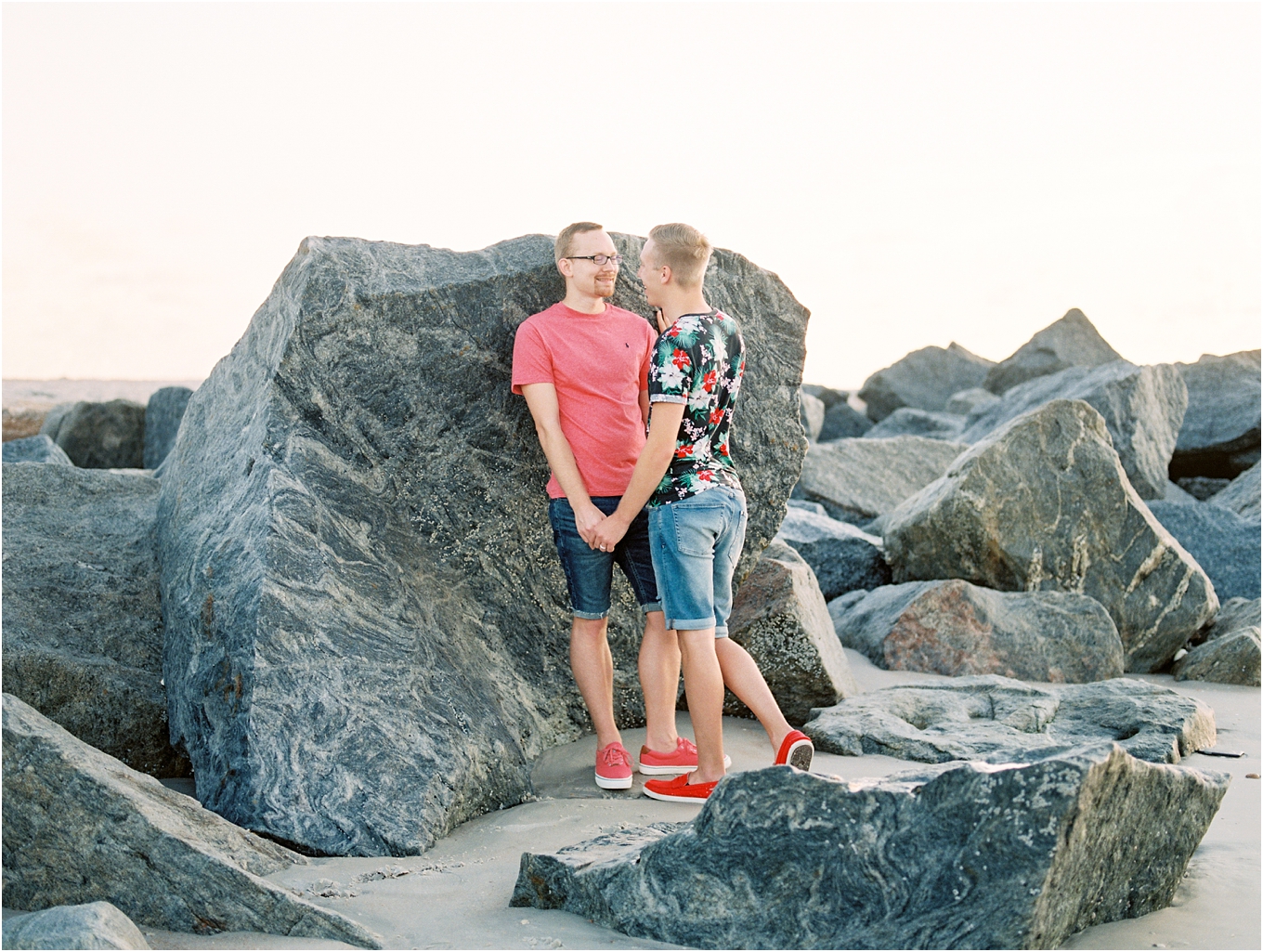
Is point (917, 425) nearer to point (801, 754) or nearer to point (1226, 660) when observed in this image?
point (1226, 660)

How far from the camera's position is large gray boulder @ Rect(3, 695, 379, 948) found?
121 inches

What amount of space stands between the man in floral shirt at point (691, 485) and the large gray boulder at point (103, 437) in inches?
460

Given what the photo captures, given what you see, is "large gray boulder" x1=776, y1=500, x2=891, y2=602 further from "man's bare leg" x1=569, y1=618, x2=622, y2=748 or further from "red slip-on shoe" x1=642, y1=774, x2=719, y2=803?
"red slip-on shoe" x1=642, y1=774, x2=719, y2=803

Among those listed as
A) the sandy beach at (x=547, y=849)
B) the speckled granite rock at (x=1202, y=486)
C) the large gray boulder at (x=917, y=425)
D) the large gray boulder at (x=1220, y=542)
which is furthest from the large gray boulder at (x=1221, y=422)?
the sandy beach at (x=547, y=849)

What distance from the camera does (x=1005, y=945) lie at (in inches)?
108

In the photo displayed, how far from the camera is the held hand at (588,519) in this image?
180 inches

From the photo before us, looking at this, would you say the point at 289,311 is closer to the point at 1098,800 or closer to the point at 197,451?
the point at 197,451

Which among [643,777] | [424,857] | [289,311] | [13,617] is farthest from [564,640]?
[13,617]

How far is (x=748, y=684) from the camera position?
462cm

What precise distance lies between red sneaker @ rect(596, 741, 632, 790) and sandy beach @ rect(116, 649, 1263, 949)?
1.5 inches

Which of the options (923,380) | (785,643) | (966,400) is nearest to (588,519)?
(785,643)

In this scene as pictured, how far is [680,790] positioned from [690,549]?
0.95m

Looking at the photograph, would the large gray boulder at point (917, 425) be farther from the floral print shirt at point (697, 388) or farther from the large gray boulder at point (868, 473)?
the floral print shirt at point (697, 388)

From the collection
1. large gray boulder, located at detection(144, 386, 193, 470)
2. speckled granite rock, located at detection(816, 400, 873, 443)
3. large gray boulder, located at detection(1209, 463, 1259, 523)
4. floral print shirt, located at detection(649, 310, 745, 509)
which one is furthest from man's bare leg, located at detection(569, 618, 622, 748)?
speckled granite rock, located at detection(816, 400, 873, 443)
